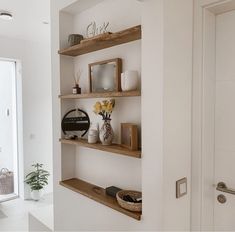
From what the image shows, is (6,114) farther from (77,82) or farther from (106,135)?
(106,135)

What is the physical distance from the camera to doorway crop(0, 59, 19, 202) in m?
4.08

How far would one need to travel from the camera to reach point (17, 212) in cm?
355

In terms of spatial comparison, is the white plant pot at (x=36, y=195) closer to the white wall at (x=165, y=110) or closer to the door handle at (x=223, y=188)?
the white wall at (x=165, y=110)

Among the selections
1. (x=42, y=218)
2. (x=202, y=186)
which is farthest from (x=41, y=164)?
(x=202, y=186)

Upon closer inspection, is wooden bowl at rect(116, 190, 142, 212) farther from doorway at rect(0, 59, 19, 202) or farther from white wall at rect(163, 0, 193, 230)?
doorway at rect(0, 59, 19, 202)

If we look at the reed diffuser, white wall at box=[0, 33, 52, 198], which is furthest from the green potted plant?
the reed diffuser

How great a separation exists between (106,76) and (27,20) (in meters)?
1.82

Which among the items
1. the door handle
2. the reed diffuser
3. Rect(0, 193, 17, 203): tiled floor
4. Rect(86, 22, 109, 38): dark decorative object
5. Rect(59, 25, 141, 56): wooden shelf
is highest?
Rect(86, 22, 109, 38): dark decorative object

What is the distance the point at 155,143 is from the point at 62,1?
145 cm

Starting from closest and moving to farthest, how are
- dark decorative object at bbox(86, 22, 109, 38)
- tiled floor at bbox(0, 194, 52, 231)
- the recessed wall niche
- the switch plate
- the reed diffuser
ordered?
1. the switch plate
2. the recessed wall niche
3. dark decorative object at bbox(86, 22, 109, 38)
4. the reed diffuser
5. tiled floor at bbox(0, 194, 52, 231)

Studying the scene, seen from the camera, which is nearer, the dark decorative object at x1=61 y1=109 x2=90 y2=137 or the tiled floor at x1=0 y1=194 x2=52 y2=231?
the dark decorative object at x1=61 y1=109 x2=90 y2=137

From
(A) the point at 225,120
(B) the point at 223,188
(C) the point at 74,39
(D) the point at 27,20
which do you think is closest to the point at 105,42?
(C) the point at 74,39

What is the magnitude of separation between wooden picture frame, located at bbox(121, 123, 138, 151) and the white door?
1.75 ft

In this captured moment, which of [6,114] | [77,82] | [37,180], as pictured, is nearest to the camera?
[77,82]
